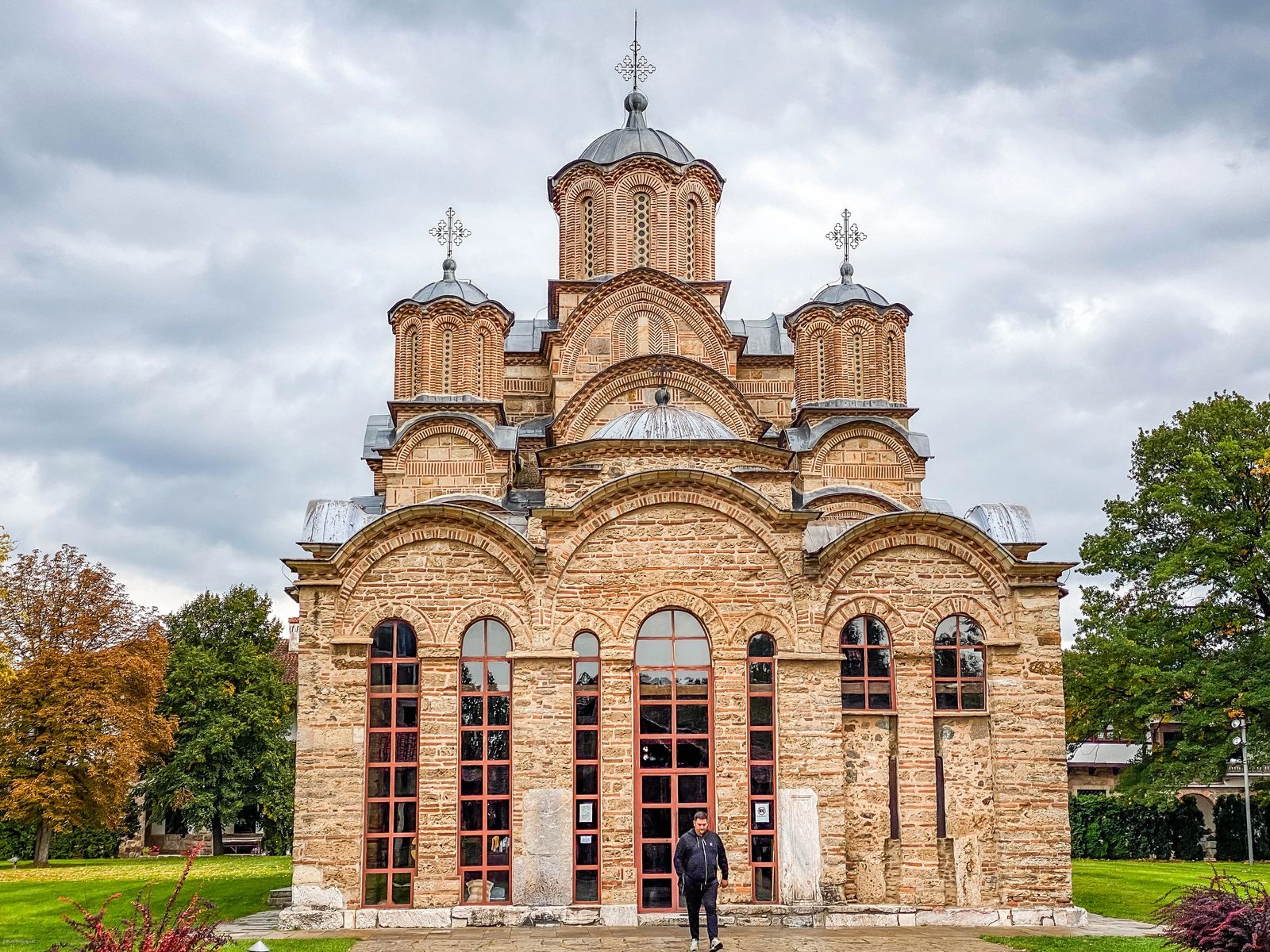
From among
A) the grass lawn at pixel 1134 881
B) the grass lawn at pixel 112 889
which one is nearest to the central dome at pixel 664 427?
the grass lawn at pixel 112 889

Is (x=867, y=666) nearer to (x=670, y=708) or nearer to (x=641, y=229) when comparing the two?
(x=670, y=708)

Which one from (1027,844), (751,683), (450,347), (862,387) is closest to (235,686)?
(450,347)

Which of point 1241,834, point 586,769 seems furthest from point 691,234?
point 1241,834

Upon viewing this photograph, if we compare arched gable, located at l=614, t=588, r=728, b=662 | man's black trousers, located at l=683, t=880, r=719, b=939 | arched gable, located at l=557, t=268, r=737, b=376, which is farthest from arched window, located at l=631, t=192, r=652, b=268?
man's black trousers, located at l=683, t=880, r=719, b=939

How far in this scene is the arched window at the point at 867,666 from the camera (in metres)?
15.1

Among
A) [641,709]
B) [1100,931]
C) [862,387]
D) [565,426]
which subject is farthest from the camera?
[862,387]

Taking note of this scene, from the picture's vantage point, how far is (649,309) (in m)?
21.7

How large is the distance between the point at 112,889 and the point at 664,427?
11.5 metres

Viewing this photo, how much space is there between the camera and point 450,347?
22.2 m

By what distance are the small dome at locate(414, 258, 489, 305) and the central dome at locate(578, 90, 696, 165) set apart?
11.0 ft

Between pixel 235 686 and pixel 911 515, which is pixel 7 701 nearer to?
pixel 235 686

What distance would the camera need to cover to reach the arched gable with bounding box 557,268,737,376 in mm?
21594

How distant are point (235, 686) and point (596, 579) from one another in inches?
813

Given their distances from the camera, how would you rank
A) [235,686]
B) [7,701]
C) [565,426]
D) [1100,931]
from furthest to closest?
1. [235,686]
2. [7,701]
3. [565,426]
4. [1100,931]
